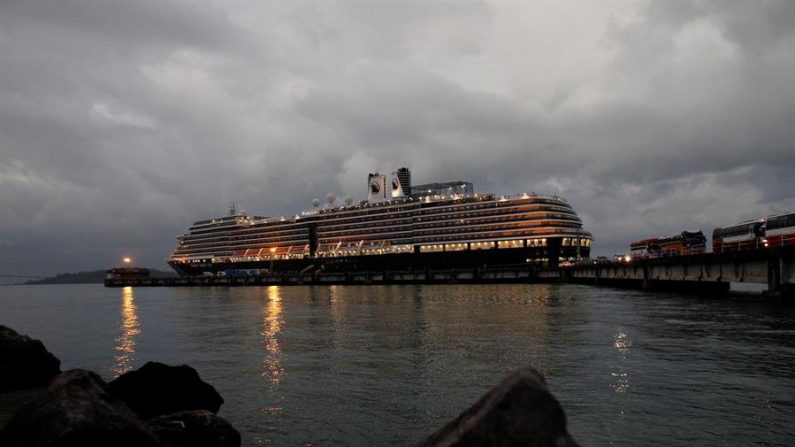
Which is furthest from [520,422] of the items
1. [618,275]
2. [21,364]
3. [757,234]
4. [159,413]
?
[618,275]

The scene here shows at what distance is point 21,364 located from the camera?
16.8 m

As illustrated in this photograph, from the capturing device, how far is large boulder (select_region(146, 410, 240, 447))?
10828 mm

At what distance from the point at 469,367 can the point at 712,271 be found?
43531 millimetres

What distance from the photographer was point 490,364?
21.6 metres

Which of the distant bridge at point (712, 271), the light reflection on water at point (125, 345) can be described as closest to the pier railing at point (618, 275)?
the distant bridge at point (712, 271)

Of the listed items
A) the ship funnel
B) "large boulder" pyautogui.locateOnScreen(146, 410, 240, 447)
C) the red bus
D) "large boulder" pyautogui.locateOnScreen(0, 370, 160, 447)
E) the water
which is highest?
the ship funnel

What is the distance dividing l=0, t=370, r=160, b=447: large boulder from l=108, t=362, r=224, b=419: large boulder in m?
3.92

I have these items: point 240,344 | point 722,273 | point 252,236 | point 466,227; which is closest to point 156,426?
point 240,344

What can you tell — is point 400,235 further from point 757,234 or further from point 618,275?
point 757,234

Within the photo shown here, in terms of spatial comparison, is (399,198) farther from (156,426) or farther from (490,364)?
(156,426)

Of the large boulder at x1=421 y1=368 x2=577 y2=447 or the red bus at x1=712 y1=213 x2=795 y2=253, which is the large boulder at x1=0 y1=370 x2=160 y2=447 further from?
the red bus at x1=712 y1=213 x2=795 y2=253

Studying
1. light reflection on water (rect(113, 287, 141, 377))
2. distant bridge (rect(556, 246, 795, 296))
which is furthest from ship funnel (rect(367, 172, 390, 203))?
light reflection on water (rect(113, 287, 141, 377))

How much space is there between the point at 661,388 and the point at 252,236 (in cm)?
16694

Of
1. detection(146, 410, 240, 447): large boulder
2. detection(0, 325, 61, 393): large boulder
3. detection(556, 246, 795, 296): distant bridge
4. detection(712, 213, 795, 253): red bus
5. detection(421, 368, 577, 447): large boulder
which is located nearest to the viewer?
detection(421, 368, 577, 447): large boulder
